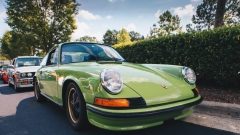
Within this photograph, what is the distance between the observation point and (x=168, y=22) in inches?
1283

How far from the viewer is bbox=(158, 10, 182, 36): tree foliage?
105 ft

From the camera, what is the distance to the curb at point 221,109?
277 centimetres

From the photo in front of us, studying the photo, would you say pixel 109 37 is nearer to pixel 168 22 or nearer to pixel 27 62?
pixel 168 22

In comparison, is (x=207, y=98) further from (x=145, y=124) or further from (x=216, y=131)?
(x=145, y=124)

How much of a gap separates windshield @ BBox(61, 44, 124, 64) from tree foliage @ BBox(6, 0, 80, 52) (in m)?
16.4

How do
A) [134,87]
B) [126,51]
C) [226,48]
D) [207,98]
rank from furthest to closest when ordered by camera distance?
[126,51] → [226,48] → [207,98] → [134,87]

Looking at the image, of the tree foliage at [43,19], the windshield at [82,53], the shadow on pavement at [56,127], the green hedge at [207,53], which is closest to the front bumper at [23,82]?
the shadow on pavement at [56,127]

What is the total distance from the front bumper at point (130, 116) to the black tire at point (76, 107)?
21 centimetres

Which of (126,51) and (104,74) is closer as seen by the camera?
(104,74)

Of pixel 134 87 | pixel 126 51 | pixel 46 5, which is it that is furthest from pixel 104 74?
pixel 46 5

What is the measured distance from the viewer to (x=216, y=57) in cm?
411

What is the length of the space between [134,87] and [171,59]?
380 centimetres

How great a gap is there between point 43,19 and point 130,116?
746 inches

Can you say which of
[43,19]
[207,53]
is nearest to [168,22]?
[43,19]
